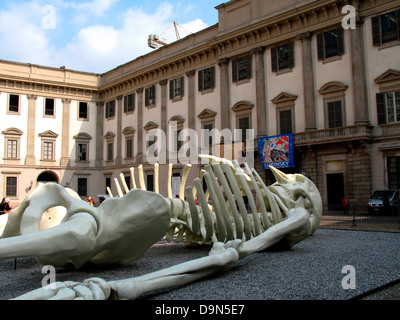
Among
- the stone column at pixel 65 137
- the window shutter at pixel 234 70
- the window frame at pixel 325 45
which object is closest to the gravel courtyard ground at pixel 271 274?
the window frame at pixel 325 45

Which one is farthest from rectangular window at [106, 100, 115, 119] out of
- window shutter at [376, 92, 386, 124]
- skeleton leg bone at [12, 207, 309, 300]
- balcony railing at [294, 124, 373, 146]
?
skeleton leg bone at [12, 207, 309, 300]

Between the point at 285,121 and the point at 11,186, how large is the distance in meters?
21.9

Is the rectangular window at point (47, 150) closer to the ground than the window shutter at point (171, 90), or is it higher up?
closer to the ground

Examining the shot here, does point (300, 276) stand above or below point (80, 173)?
below

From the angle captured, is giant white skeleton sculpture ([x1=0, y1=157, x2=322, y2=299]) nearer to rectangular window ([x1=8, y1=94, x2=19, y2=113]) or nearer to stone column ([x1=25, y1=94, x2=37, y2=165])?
stone column ([x1=25, y1=94, x2=37, y2=165])

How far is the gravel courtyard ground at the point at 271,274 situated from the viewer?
4.06 meters

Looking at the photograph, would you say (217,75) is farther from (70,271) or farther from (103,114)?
(70,271)

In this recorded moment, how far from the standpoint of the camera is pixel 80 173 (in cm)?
3288

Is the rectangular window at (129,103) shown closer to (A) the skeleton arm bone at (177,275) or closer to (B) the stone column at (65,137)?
(B) the stone column at (65,137)

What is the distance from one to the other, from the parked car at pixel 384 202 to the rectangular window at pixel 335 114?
4.27 m

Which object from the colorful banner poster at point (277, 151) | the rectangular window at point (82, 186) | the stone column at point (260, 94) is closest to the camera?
the colorful banner poster at point (277, 151)
